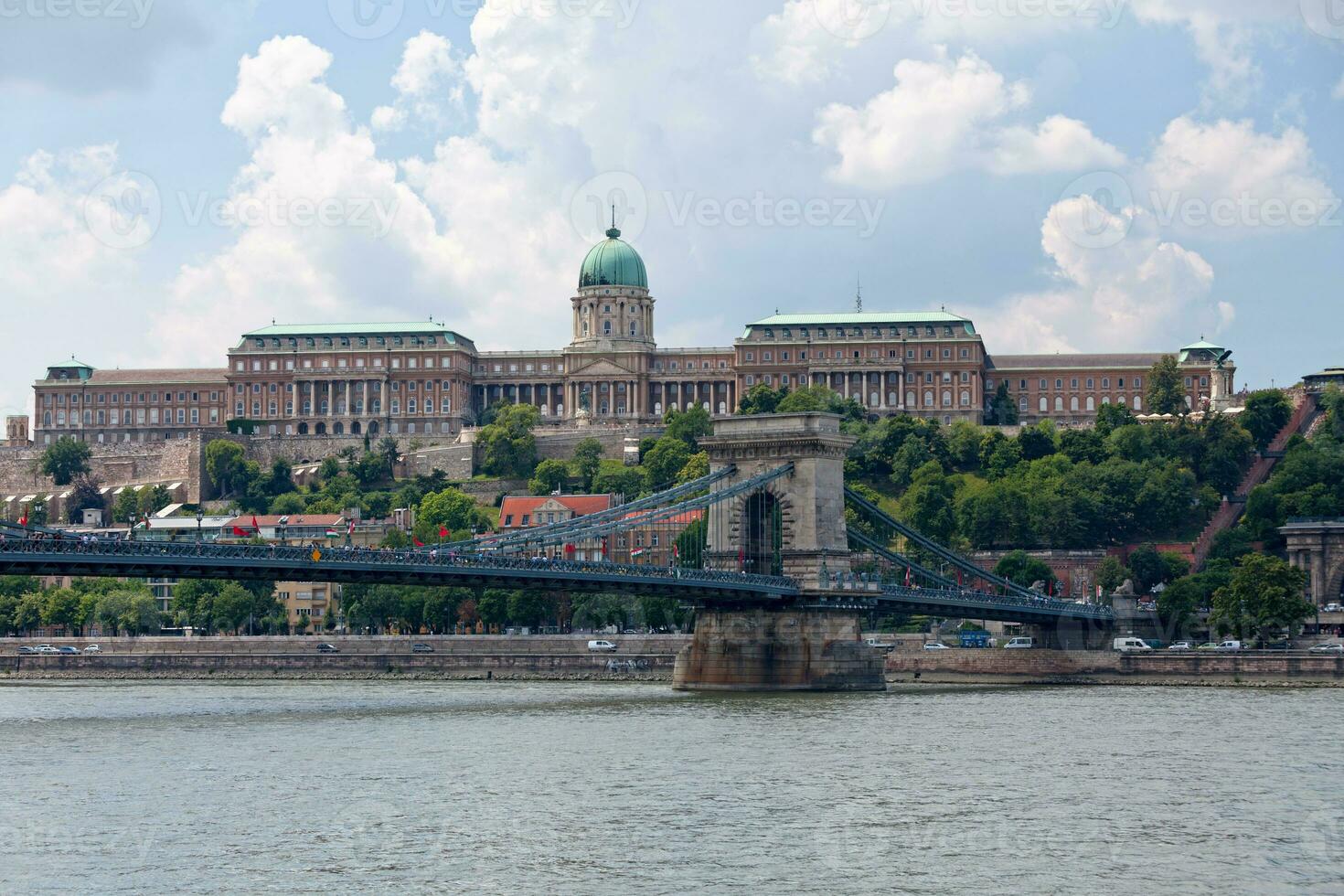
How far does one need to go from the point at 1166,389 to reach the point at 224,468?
55788mm

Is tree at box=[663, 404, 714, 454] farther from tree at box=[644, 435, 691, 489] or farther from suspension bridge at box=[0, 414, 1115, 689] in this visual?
suspension bridge at box=[0, 414, 1115, 689]

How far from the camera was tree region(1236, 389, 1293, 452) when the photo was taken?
11888 cm

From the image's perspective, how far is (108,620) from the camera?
9612 centimetres

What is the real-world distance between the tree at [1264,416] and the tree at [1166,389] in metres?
11.8

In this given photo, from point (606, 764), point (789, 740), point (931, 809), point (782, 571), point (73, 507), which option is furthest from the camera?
point (73, 507)

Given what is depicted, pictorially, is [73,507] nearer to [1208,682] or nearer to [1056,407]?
[1056,407]

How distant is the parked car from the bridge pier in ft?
39.1

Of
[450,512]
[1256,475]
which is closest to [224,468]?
[450,512]

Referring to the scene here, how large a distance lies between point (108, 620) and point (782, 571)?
41.5 meters

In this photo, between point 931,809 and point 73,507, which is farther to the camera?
point 73,507

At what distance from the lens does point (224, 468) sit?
14000cm

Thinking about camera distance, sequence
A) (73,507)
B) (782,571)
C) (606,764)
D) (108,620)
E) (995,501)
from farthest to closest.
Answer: (73,507) < (995,501) < (108,620) < (782,571) < (606,764)

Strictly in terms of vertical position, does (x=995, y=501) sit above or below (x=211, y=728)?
above

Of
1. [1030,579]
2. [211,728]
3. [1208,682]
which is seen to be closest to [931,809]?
[211,728]
